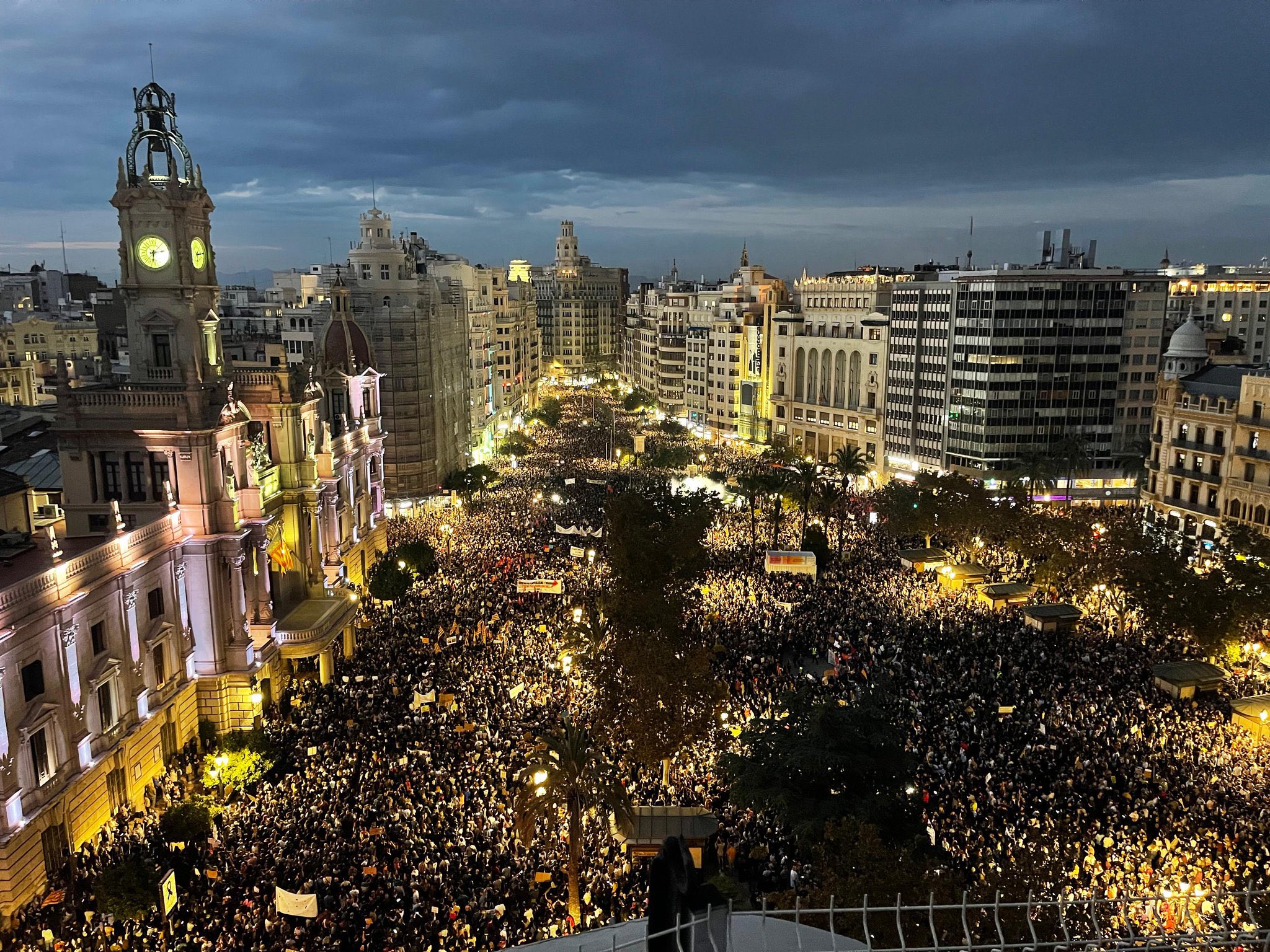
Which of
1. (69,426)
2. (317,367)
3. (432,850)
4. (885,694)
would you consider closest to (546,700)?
(432,850)

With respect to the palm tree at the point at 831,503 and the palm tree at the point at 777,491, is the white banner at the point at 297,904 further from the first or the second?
the palm tree at the point at 831,503

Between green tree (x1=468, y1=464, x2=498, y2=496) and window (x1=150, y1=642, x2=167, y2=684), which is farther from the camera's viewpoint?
green tree (x1=468, y1=464, x2=498, y2=496)

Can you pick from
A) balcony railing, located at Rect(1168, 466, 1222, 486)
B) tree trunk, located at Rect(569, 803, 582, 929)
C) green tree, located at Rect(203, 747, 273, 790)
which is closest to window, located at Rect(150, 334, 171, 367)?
green tree, located at Rect(203, 747, 273, 790)

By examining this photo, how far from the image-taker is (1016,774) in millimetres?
29156

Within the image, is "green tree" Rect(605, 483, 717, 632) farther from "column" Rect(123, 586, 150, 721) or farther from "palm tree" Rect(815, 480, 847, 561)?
"column" Rect(123, 586, 150, 721)

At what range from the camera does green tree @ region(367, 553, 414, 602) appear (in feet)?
155

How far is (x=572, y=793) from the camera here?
2442 centimetres

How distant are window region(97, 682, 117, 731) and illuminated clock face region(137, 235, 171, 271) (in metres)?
17.1

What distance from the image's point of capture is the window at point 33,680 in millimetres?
25172

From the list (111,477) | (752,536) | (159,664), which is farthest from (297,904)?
(752,536)

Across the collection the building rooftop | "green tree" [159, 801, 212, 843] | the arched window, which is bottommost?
"green tree" [159, 801, 212, 843]

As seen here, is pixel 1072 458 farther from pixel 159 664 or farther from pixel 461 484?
pixel 159 664

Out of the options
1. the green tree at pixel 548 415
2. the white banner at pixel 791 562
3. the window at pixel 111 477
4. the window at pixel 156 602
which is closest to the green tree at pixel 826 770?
the window at pixel 156 602

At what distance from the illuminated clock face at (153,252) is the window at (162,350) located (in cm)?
273
